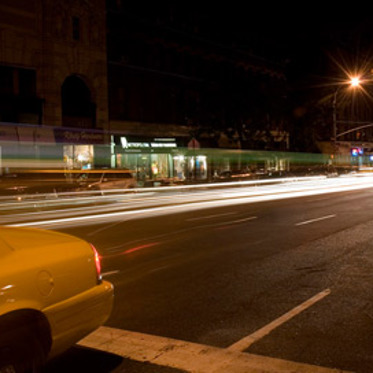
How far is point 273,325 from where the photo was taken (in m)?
5.93

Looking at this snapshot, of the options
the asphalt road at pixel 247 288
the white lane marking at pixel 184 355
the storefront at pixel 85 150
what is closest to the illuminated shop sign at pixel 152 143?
the storefront at pixel 85 150

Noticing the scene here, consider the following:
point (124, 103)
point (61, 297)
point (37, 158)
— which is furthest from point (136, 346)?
point (124, 103)

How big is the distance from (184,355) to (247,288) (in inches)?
107

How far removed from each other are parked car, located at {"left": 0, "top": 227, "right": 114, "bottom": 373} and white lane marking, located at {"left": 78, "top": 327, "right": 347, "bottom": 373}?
2.22ft

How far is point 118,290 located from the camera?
7734 mm

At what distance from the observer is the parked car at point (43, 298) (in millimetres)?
4012

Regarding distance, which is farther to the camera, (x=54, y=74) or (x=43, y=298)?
(x=54, y=74)

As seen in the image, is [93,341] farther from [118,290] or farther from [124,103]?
[124,103]

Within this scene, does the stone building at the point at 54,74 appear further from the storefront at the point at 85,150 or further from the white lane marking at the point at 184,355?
the white lane marking at the point at 184,355

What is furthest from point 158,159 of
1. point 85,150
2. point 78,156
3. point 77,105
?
point 77,105

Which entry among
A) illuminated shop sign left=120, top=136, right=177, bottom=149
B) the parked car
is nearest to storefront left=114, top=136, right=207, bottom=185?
illuminated shop sign left=120, top=136, right=177, bottom=149

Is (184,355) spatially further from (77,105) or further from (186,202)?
(77,105)

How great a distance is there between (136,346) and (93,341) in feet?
Result: 1.73

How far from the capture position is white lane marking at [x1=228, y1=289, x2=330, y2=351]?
5315 millimetres
